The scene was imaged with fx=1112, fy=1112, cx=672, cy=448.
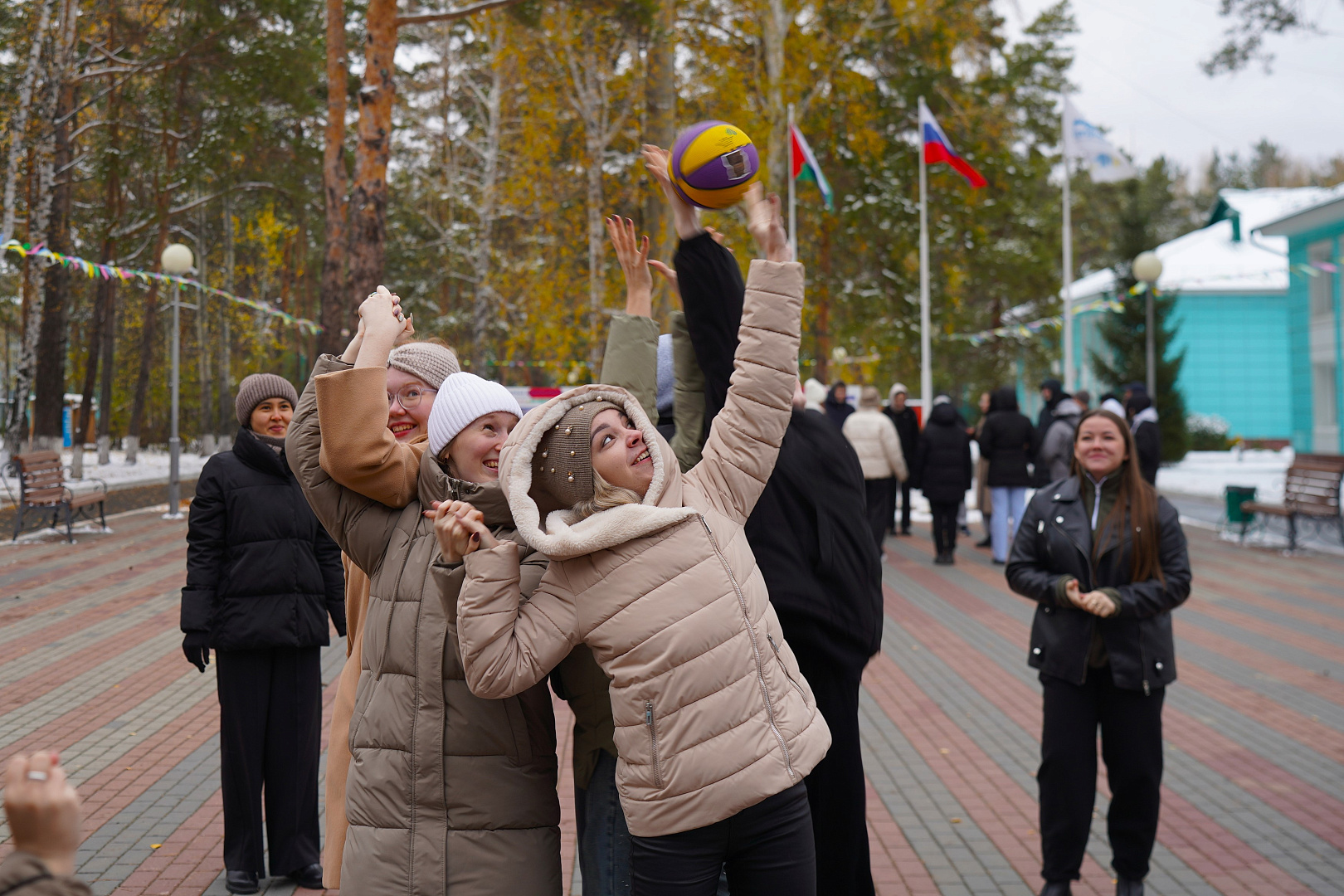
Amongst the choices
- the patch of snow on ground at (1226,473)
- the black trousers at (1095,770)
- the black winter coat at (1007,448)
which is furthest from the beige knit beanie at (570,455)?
the patch of snow on ground at (1226,473)

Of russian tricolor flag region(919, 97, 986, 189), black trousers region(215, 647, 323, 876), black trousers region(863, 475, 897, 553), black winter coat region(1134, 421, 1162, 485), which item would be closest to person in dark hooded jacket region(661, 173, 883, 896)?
black trousers region(215, 647, 323, 876)

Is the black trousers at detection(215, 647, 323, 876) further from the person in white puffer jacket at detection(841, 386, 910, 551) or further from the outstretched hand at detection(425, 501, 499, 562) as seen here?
the person in white puffer jacket at detection(841, 386, 910, 551)

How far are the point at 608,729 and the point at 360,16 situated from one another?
24.9 m

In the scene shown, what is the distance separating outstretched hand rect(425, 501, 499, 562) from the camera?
2.30m

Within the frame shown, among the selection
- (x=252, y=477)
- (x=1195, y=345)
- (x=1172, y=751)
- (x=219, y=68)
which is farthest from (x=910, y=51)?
(x=252, y=477)

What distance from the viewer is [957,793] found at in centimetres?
539

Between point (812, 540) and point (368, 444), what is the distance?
1.20 metres

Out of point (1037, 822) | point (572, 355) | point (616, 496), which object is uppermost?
point (572, 355)

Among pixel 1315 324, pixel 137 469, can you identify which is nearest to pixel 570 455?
pixel 1315 324

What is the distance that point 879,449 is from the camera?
13477 mm

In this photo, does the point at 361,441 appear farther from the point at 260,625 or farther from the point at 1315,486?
the point at 1315,486

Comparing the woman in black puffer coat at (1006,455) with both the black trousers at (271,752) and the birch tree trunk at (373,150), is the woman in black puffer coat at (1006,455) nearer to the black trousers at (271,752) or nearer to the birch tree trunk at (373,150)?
the birch tree trunk at (373,150)

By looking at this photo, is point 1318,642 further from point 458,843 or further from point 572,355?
point 572,355

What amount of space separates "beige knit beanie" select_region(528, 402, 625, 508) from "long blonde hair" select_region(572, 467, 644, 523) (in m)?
0.01
